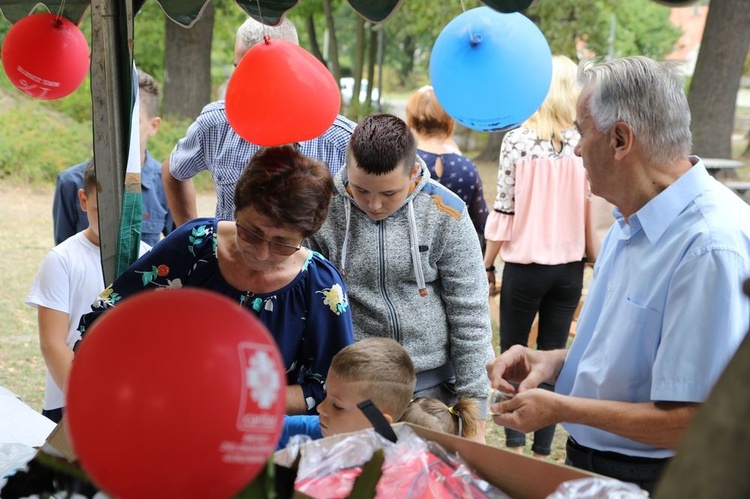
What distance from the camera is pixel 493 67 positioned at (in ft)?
8.21

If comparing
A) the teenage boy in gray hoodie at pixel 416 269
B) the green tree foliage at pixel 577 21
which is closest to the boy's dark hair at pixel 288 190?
the teenage boy in gray hoodie at pixel 416 269

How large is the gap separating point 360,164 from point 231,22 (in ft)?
55.6

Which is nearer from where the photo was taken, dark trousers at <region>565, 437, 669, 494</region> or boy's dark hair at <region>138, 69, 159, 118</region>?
dark trousers at <region>565, 437, 669, 494</region>

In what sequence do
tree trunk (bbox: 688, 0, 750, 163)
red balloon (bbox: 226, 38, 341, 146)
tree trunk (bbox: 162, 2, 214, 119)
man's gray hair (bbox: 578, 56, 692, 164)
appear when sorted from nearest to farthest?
man's gray hair (bbox: 578, 56, 692, 164) → red balloon (bbox: 226, 38, 341, 146) → tree trunk (bbox: 688, 0, 750, 163) → tree trunk (bbox: 162, 2, 214, 119)

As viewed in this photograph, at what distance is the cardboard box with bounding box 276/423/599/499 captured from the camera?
1.46m

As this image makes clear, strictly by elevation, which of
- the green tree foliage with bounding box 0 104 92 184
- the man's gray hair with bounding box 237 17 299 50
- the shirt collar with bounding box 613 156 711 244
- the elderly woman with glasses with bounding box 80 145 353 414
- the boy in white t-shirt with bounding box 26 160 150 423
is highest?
the man's gray hair with bounding box 237 17 299 50

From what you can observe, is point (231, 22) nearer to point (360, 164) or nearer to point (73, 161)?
point (73, 161)

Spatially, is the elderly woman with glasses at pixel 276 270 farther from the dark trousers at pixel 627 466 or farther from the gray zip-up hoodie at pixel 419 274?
the dark trousers at pixel 627 466

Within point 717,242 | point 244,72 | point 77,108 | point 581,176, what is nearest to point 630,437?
point 717,242

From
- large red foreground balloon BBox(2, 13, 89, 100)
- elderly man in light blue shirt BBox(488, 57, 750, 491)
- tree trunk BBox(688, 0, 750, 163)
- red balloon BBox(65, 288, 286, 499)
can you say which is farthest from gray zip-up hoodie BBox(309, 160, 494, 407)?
tree trunk BBox(688, 0, 750, 163)

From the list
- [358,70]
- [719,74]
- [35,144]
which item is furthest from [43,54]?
[358,70]

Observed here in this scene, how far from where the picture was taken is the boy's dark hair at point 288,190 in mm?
2107

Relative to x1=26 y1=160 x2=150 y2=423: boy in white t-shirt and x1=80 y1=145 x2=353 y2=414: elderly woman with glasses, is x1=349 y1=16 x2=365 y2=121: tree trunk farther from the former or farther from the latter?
x1=80 y1=145 x2=353 y2=414: elderly woman with glasses

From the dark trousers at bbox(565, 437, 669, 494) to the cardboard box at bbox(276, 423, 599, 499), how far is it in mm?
605
